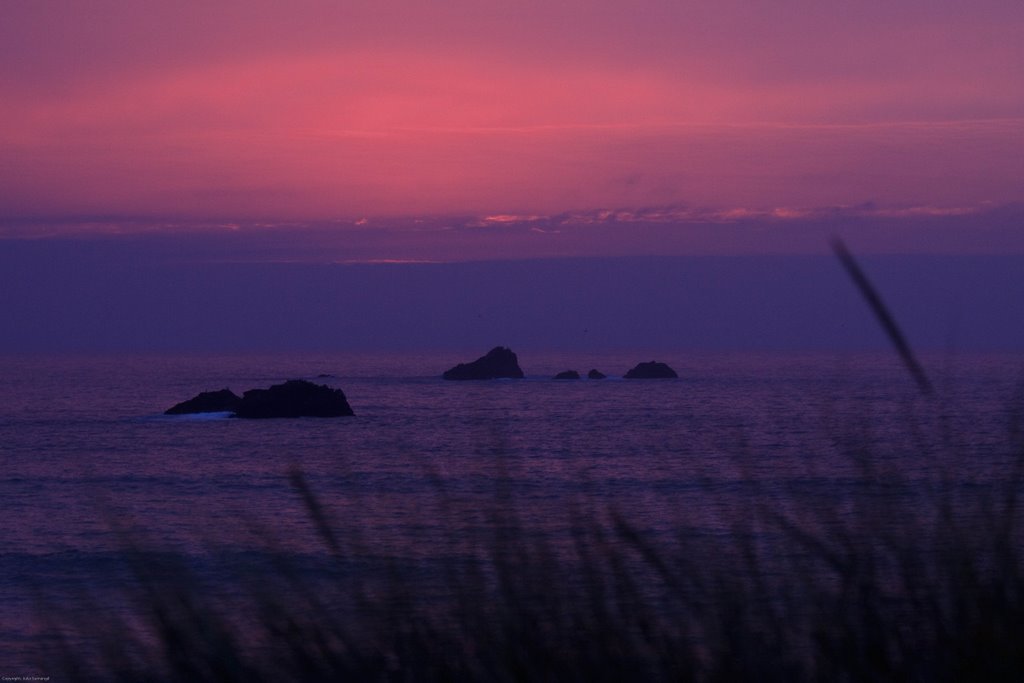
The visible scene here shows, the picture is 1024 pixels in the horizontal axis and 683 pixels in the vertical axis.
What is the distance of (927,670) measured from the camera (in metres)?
3.29

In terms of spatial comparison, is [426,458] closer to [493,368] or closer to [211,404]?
[211,404]

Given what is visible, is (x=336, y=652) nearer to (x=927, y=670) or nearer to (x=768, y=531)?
Result: (x=768, y=531)

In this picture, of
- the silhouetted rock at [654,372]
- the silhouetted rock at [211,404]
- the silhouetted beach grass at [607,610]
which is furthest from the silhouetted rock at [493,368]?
the silhouetted beach grass at [607,610]

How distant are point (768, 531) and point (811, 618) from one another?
341 mm

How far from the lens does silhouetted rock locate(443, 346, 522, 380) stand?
386ft

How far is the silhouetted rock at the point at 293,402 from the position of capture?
62.5 m

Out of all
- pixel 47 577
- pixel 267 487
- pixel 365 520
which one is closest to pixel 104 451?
pixel 267 487

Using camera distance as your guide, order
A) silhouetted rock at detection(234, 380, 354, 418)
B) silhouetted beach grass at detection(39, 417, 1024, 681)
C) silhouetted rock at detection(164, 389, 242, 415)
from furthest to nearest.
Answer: silhouetted rock at detection(164, 389, 242, 415) < silhouetted rock at detection(234, 380, 354, 418) < silhouetted beach grass at detection(39, 417, 1024, 681)

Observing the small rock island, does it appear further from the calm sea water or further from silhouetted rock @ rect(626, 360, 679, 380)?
silhouetted rock @ rect(626, 360, 679, 380)

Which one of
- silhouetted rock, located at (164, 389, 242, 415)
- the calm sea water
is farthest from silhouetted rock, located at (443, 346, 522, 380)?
silhouetted rock, located at (164, 389, 242, 415)

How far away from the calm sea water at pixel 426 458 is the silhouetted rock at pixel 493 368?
47.8 inches

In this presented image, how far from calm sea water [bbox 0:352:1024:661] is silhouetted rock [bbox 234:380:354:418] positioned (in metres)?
0.91

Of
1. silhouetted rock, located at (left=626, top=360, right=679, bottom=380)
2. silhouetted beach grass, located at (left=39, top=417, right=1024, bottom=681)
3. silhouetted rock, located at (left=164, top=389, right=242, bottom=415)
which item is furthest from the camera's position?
silhouetted rock, located at (left=626, top=360, right=679, bottom=380)

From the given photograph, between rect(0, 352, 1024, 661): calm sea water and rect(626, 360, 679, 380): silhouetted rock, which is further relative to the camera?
rect(626, 360, 679, 380): silhouetted rock
